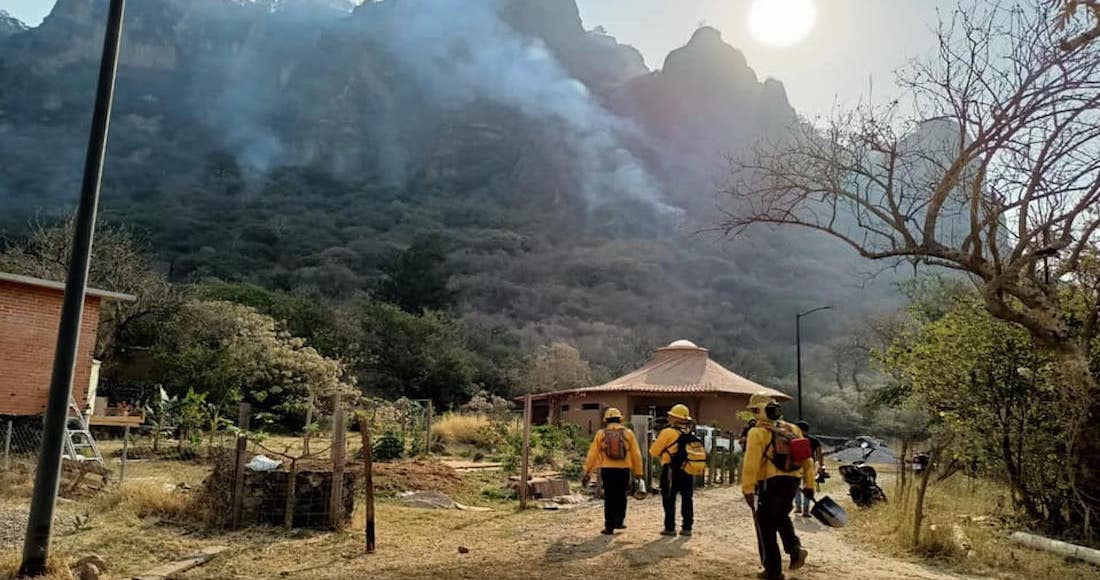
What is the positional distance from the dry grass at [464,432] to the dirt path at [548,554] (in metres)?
10.6

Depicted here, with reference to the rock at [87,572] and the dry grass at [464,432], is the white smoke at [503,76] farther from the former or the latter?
the rock at [87,572]

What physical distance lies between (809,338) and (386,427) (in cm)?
6197

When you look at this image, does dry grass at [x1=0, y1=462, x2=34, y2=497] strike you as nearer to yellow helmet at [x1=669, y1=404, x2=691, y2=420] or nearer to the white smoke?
yellow helmet at [x1=669, y1=404, x2=691, y2=420]

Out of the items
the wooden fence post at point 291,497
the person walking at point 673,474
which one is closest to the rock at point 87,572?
the wooden fence post at point 291,497

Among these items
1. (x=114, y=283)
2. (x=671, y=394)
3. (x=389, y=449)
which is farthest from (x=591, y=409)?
(x=114, y=283)

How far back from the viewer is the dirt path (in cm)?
747

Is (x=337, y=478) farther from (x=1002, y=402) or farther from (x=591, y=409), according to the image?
(x=591, y=409)

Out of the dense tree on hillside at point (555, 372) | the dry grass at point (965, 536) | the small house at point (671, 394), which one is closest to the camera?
the dry grass at point (965, 536)

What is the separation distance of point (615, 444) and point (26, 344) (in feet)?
41.6

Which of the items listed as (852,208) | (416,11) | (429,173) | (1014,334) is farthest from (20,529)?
(416,11)

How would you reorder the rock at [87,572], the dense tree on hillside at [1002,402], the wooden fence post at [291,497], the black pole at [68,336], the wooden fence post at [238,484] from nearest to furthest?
1. the black pole at [68,336]
2. the rock at [87,572]
3. the wooden fence post at [238,484]
4. the wooden fence post at [291,497]
5. the dense tree on hillside at [1002,402]

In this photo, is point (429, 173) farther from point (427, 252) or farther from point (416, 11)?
point (416, 11)

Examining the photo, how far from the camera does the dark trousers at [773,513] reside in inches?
289

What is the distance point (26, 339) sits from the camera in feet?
50.3
